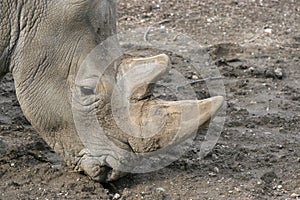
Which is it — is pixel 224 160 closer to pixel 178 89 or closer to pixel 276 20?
pixel 178 89

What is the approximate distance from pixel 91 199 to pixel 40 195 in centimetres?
35

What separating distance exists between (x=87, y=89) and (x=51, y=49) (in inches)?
13.4

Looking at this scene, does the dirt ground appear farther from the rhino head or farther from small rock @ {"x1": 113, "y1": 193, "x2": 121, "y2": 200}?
the rhino head

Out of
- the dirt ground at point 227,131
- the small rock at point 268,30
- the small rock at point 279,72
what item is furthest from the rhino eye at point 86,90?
the small rock at point 268,30

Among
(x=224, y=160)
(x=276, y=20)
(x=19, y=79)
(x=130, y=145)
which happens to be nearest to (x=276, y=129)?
(x=224, y=160)

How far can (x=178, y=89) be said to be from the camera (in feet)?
25.8

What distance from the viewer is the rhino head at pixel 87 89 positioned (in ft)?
17.1

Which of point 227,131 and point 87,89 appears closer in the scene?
point 87,89

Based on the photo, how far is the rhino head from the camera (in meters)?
5.21

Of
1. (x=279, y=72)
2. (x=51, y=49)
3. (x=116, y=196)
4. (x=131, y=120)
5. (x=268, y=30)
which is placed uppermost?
(x=51, y=49)

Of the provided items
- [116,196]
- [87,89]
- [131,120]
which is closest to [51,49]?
[87,89]

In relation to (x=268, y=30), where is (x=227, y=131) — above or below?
above

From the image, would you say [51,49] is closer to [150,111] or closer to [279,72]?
[150,111]

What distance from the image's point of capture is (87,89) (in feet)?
17.7
